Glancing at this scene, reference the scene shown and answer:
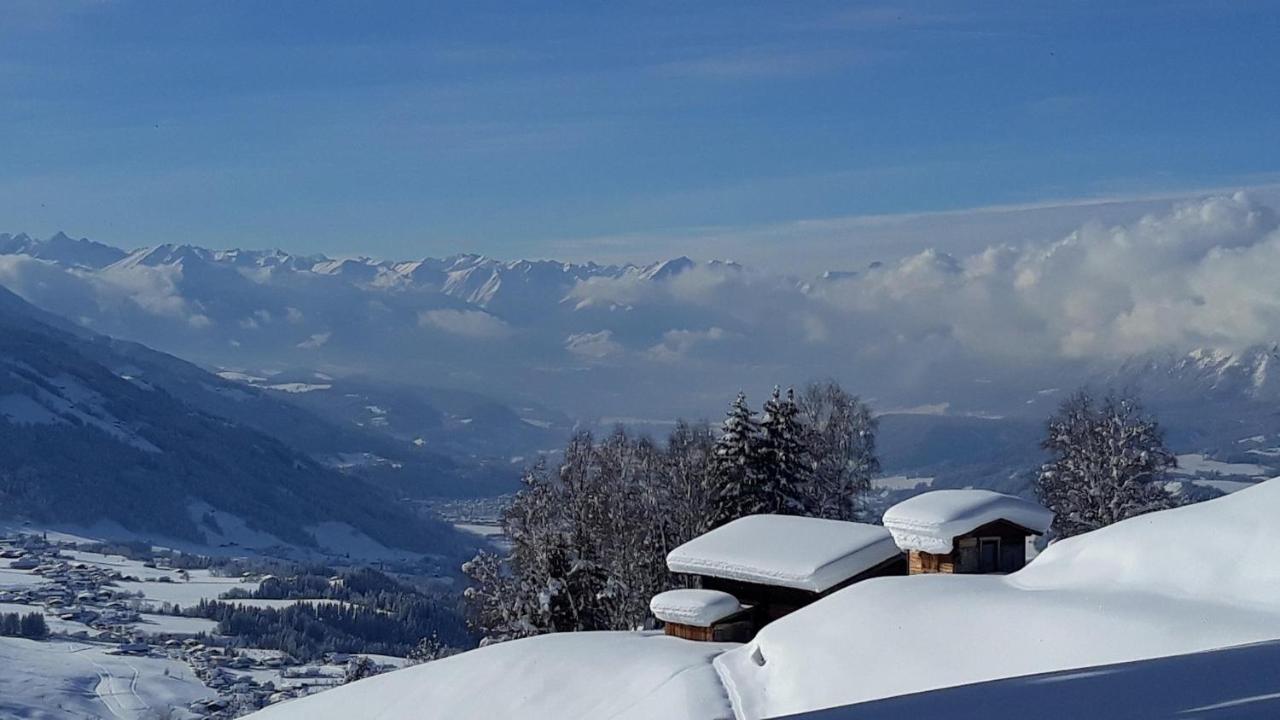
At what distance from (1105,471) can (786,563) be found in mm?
17950

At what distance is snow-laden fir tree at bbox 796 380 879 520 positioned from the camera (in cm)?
3988

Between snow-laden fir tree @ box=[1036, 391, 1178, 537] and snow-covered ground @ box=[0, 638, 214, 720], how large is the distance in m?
79.6

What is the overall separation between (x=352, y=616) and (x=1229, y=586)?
434ft

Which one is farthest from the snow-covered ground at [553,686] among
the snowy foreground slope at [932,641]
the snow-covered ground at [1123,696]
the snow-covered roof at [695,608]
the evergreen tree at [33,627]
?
the evergreen tree at [33,627]

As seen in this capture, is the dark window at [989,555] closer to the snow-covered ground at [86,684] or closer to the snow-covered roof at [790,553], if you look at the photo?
the snow-covered roof at [790,553]

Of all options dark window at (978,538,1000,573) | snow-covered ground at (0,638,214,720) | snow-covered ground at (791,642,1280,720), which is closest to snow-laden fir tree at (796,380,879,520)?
dark window at (978,538,1000,573)

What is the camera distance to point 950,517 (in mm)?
21781

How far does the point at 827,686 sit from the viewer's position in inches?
605

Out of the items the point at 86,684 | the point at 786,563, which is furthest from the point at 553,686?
the point at 86,684

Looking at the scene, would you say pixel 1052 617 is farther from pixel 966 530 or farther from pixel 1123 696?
pixel 966 530

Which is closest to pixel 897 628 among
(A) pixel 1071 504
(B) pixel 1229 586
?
(B) pixel 1229 586

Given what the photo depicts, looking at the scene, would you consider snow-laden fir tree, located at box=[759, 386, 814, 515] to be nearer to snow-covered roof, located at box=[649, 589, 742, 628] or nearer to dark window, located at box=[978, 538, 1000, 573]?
dark window, located at box=[978, 538, 1000, 573]

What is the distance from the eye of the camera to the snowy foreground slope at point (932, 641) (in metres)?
13.9

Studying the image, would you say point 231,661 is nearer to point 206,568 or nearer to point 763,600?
point 206,568
